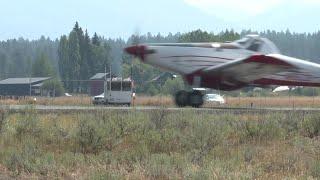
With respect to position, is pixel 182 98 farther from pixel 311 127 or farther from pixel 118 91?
pixel 118 91

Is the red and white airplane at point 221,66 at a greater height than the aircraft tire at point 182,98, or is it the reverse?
the red and white airplane at point 221,66

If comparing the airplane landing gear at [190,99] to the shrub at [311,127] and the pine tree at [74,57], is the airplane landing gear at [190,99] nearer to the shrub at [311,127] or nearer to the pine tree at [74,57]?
the shrub at [311,127]

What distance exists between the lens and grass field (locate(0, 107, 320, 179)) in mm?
8984

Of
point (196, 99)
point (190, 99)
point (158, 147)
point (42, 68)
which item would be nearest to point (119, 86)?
point (190, 99)

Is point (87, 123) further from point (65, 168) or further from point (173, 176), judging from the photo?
point (173, 176)

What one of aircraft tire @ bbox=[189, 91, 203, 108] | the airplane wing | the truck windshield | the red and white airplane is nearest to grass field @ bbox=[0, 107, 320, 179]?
the airplane wing

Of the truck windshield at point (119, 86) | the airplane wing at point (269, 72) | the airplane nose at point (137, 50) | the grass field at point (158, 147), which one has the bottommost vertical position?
the grass field at point (158, 147)

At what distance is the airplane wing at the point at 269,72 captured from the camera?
25.2 m

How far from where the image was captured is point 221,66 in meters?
26.3

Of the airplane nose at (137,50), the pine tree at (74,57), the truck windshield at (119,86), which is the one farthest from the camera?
the pine tree at (74,57)

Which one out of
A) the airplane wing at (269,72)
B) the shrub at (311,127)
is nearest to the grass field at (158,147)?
the shrub at (311,127)

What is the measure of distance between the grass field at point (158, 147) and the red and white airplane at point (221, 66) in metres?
9.58

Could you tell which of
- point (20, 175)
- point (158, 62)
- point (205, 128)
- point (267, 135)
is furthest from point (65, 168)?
point (158, 62)

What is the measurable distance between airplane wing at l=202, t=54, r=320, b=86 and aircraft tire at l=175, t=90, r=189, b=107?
137 cm
